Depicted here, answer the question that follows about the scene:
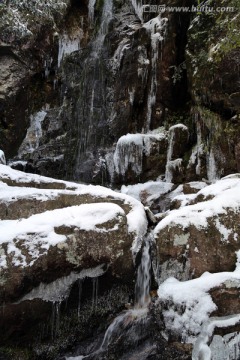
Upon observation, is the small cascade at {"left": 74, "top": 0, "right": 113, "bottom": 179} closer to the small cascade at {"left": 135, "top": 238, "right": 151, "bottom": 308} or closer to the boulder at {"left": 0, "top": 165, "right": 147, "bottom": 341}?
the boulder at {"left": 0, "top": 165, "right": 147, "bottom": 341}

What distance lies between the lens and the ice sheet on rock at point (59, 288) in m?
4.64

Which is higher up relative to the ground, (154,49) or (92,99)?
(154,49)

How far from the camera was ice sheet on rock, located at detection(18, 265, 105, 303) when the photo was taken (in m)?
4.64

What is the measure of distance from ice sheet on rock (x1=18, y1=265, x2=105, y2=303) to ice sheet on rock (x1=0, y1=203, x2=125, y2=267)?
1.25ft

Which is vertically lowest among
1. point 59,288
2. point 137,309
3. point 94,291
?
point 137,309

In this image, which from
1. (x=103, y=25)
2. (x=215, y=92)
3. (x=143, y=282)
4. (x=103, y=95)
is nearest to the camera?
(x=143, y=282)

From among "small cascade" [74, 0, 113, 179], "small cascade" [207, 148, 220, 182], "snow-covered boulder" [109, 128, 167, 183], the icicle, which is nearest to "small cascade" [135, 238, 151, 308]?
"small cascade" [207, 148, 220, 182]

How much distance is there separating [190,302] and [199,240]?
0.94 meters

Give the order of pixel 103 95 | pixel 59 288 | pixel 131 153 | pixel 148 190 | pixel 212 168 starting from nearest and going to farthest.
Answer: pixel 59 288 < pixel 212 168 < pixel 148 190 < pixel 131 153 < pixel 103 95

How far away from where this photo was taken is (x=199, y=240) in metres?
5.12

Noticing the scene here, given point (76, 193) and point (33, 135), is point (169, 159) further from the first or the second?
point (33, 135)

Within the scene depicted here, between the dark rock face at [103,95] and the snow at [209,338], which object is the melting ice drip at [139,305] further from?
the dark rock face at [103,95]

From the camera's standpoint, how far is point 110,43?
14.7 m

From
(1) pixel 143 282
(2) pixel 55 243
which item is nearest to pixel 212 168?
(1) pixel 143 282
